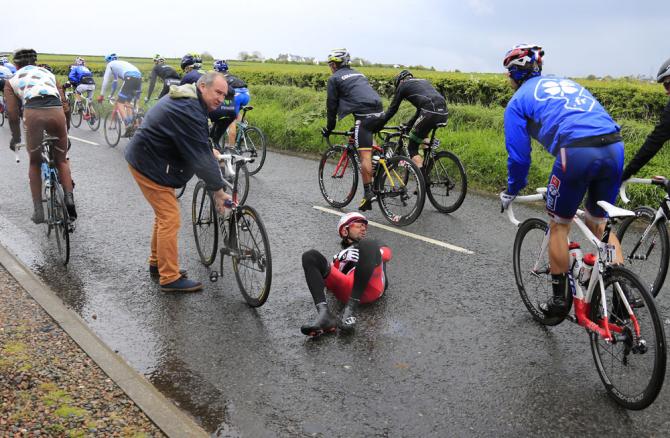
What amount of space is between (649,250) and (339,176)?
15.8 feet

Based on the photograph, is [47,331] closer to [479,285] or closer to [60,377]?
[60,377]

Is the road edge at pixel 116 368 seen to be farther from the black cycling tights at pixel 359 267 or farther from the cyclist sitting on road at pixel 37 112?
the cyclist sitting on road at pixel 37 112

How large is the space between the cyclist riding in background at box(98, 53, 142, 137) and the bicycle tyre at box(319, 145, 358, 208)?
23.7 ft

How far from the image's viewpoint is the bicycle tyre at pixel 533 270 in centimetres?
509

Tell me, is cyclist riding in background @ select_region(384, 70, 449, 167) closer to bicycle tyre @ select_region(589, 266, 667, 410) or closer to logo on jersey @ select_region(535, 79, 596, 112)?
logo on jersey @ select_region(535, 79, 596, 112)

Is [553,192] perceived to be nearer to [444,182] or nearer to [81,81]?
[444,182]

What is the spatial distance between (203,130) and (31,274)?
7.98 feet

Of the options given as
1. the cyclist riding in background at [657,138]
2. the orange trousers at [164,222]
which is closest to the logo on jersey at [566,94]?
the cyclist riding in background at [657,138]

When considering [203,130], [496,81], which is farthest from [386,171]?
[496,81]

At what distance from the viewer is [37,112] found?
7.57 metres

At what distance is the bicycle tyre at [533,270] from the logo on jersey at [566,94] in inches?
40.0

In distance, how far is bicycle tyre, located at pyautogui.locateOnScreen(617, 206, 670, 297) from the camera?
5.46 meters

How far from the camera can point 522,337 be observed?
5070 mm

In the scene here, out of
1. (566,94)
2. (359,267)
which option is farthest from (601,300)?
(359,267)
